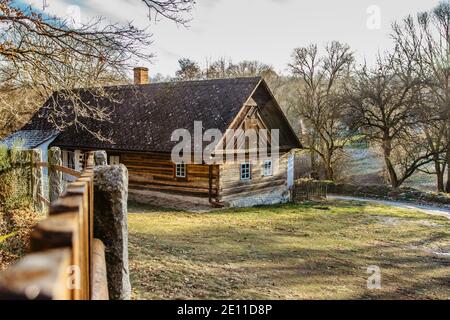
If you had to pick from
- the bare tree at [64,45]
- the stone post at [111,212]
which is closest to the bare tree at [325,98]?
the bare tree at [64,45]

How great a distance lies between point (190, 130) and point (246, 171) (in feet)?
12.6

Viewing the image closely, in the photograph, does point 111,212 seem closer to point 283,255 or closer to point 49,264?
point 49,264

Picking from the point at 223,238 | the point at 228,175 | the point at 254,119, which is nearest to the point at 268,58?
the point at 254,119

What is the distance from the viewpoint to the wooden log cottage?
1961cm

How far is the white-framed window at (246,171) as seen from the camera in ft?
67.8

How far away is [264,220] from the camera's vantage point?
16.7 meters

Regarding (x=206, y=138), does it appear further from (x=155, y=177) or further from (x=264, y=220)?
(x=264, y=220)

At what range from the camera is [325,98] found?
33.3 metres

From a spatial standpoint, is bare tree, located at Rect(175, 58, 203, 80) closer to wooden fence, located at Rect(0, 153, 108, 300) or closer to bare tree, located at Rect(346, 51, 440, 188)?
bare tree, located at Rect(346, 51, 440, 188)

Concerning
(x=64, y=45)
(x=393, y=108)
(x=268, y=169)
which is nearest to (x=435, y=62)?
(x=393, y=108)

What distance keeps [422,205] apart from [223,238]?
18.0m

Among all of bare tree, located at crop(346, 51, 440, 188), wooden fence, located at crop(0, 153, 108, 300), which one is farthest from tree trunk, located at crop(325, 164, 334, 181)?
wooden fence, located at crop(0, 153, 108, 300)

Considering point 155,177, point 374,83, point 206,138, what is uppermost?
point 374,83

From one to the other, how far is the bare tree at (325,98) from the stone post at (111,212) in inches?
1169
